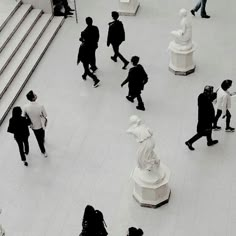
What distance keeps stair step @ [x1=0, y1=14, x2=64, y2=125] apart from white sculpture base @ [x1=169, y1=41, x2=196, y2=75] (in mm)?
3208

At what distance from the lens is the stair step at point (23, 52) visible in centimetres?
1156

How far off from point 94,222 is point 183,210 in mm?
2121

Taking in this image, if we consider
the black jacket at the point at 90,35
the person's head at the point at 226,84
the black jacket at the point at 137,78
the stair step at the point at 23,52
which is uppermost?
the person's head at the point at 226,84

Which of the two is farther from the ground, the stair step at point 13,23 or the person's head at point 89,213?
the person's head at point 89,213

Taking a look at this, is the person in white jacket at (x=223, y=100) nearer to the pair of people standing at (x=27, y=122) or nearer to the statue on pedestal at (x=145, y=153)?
the statue on pedestal at (x=145, y=153)

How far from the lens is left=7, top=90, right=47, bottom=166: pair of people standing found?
8.88m

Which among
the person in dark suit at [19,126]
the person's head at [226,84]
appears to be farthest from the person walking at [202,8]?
the person in dark suit at [19,126]

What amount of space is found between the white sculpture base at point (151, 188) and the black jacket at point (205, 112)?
116 centimetres

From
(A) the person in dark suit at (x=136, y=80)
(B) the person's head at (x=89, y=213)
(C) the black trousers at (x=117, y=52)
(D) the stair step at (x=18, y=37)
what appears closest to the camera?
(B) the person's head at (x=89, y=213)

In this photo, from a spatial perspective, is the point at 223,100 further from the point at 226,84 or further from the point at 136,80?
the point at 136,80

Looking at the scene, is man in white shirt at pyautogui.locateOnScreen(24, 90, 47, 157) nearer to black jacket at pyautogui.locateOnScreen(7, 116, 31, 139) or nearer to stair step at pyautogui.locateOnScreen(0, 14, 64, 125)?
black jacket at pyautogui.locateOnScreen(7, 116, 31, 139)

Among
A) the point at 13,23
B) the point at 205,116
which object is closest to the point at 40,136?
the point at 205,116

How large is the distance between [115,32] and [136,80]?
6.01 ft

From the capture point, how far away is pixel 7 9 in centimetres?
1345
